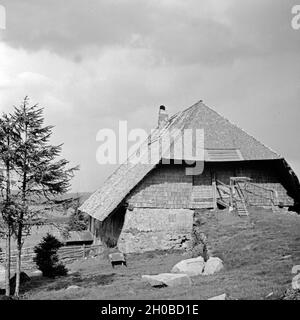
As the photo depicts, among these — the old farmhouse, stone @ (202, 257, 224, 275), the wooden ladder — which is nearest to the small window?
the old farmhouse

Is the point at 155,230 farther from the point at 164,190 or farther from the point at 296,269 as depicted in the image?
the point at 296,269

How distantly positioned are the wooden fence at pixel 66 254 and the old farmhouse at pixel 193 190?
170 cm

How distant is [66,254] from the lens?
88.1 ft

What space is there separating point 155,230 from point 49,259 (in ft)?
22.2

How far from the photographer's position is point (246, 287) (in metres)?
10.9

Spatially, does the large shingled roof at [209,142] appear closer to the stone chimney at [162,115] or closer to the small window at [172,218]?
the small window at [172,218]

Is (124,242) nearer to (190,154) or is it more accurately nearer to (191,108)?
(190,154)

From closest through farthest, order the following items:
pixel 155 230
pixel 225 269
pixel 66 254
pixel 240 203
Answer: pixel 225 269 → pixel 240 203 → pixel 155 230 → pixel 66 254

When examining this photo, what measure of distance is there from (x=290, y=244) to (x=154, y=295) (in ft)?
20.2

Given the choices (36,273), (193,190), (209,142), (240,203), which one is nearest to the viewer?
(36,273)

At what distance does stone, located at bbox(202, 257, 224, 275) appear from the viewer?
14.2 meters

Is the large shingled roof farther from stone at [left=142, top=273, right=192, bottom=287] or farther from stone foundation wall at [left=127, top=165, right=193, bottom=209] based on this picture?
stone at [left=142, top=273, right=192, bottom=287]

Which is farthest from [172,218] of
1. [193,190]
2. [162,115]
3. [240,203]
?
[162,115]
